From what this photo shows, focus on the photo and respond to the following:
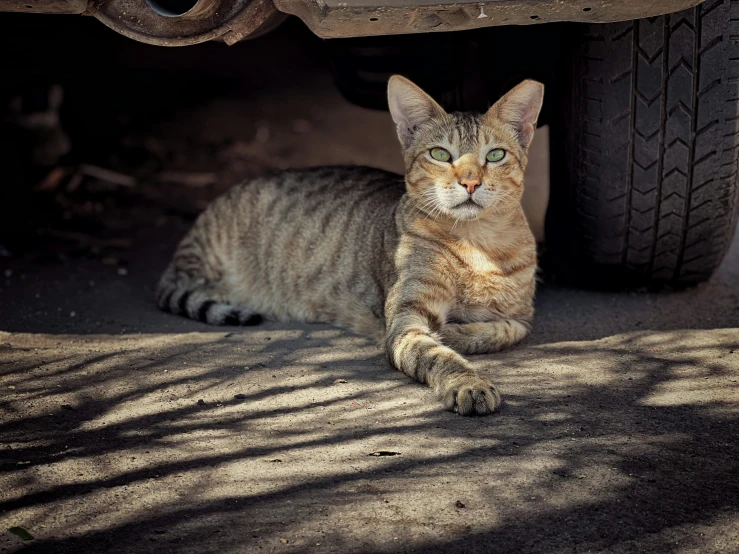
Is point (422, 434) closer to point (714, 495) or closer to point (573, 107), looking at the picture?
point (714, 495)

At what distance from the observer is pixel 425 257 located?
12.6ft

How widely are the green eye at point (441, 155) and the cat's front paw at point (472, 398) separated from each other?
1.19m

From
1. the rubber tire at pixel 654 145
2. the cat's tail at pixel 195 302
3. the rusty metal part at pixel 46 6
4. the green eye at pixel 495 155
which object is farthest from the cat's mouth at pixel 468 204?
the rusty metal part at pixel 46 6

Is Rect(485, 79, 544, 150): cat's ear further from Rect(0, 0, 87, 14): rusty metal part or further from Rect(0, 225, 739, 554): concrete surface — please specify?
Rect(0, 0, 87, 14): rusty metal part

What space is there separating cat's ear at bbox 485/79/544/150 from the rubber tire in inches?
7.1

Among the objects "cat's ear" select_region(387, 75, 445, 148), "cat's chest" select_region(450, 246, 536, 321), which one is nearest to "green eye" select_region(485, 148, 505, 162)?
"cat's ear" select_region(387, 75, 445, 148)

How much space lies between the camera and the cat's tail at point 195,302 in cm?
432

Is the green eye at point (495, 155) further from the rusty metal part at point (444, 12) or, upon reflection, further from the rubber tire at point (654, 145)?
the rusty metal part at point (444, 12)

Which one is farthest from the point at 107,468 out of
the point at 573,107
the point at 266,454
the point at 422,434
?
the point at 573,107

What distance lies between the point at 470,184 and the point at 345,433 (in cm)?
132

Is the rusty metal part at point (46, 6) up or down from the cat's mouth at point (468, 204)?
up

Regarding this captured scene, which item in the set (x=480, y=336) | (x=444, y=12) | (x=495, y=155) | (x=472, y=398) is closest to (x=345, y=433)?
(x=472, y=398)

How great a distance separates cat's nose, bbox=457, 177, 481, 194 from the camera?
365cm

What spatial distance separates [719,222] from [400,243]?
56.2 inches
